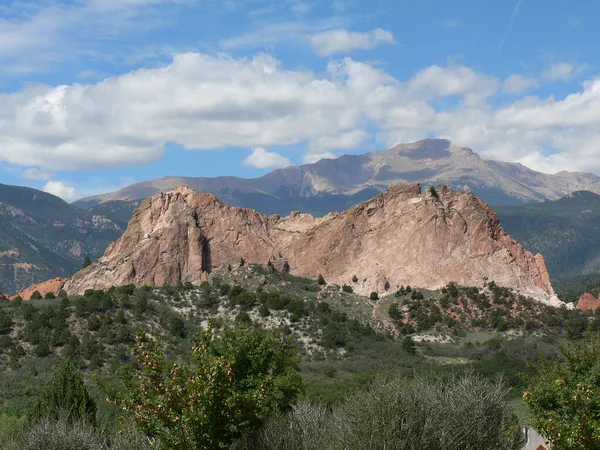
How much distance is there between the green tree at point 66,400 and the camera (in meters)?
31.4

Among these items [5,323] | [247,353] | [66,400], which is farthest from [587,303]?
[66,400]

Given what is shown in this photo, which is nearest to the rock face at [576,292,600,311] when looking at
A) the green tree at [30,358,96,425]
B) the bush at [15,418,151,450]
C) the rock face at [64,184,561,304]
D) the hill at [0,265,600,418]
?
the rock face at [64,184,561,304]

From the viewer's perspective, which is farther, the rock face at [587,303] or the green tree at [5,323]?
the rock face at [587,303]

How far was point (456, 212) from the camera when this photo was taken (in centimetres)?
9206

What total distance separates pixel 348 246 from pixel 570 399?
2939 inches

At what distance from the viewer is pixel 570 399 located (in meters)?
21.3

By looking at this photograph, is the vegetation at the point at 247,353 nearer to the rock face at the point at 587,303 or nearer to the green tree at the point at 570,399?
the green tree at the point at 570,399

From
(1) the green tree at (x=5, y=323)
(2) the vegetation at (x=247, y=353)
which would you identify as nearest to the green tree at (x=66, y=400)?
(2) the vegetation at (x=247, y=353)

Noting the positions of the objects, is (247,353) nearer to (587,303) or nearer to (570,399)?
(570,399)

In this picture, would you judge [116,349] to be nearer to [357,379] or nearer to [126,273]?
[357,379]

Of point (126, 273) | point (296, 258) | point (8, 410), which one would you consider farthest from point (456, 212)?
point (8, 410)

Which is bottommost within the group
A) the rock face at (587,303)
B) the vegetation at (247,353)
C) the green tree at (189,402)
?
the rock face at (587,303)

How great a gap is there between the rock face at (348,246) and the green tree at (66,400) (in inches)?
2273

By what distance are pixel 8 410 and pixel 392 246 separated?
198 feet
